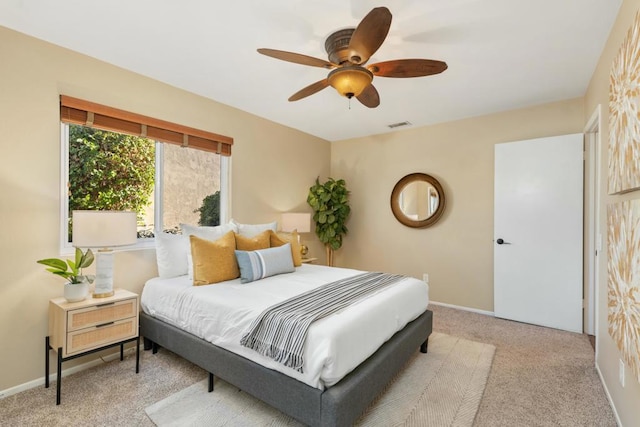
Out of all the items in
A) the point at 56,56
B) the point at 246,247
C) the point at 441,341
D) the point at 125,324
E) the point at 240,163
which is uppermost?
the point at 56,56

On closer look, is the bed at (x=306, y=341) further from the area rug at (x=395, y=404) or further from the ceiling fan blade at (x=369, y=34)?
the ceiling fan blade at (x=369, y=34)

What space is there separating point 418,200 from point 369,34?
3069mm

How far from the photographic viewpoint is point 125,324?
2.34 metres

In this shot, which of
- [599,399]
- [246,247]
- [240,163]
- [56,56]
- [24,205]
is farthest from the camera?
[240,163]

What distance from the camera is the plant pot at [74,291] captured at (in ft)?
7.09

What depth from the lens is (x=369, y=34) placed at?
1687 millimetres

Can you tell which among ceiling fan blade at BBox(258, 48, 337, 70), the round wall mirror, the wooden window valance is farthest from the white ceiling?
the round wall mirror

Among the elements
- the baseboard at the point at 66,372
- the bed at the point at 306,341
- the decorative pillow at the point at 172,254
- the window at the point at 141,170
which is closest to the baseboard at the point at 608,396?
the bed at the point at 306,341

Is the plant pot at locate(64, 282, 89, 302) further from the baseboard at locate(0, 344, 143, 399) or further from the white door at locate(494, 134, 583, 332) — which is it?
the white door at locate(494, 134, 583, 332)

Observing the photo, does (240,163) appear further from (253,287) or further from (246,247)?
(253,287)

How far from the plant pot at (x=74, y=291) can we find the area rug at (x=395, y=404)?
Result: 956mm

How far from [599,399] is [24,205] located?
4308mm

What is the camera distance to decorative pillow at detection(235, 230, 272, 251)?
2.93 metres

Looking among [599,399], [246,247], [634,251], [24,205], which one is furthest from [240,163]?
[599,399]
